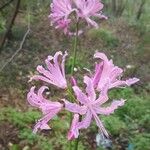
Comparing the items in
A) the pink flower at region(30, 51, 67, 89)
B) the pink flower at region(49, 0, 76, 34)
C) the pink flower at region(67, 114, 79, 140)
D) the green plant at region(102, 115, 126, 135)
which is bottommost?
the pink flower at region(67, 114, 79, 140)

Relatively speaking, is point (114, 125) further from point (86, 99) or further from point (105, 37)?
point (105, 37)

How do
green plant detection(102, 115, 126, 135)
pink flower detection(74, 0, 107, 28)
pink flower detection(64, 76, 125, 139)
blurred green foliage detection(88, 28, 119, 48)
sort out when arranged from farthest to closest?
blurred green foliage detection(88, 28, 119, 48) < green plant detection(102, 115, 126, 135) < pink flower detection(74, 0, 107, 28) < pink flower detection(64, 76, 125, 139)

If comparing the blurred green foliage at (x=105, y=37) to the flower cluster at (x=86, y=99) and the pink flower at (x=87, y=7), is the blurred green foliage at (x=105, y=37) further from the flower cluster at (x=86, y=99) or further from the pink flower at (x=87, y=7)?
the flower cluster at (x=86, y=99)

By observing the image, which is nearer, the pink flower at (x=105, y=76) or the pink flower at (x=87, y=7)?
the pink flower at (x=105, y=76)

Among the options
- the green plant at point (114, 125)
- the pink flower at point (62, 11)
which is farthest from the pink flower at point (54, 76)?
the green plant at point (114, 125)

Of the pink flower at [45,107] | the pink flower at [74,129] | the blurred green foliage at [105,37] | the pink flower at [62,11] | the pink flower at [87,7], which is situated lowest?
the pink flower at [74,129]

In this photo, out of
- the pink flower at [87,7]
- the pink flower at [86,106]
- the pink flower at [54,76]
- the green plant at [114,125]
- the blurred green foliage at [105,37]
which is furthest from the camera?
the blurred green foliage at [105,37]

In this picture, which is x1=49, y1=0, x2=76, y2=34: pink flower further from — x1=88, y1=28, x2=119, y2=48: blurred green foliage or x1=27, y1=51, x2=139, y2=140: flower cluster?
x1=88, y1=28, x2=119, y2=48: blurred green foliage

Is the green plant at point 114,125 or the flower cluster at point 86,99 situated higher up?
the green plant at point 114,125

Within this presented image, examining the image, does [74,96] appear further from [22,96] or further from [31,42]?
[31,42]

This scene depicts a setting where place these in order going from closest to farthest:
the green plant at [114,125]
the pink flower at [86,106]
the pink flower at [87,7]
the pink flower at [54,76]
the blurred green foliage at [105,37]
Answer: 1. the pink flower at [86,106]
2. the pink flower at [54,76]
3. the pink flower at [87,7]
4. the green plant at [114,125]
5. the blurred green foliage at [105,37]

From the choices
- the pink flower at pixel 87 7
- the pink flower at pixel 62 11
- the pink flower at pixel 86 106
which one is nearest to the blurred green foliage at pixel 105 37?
the pink flower at pixel 62 11

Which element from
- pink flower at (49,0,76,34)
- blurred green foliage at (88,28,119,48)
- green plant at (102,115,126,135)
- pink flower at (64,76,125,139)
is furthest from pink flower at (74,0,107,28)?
blurred green foliage at (88,28,119,48)

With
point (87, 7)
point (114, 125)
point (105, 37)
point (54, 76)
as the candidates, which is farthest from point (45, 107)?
point (105, 37)
